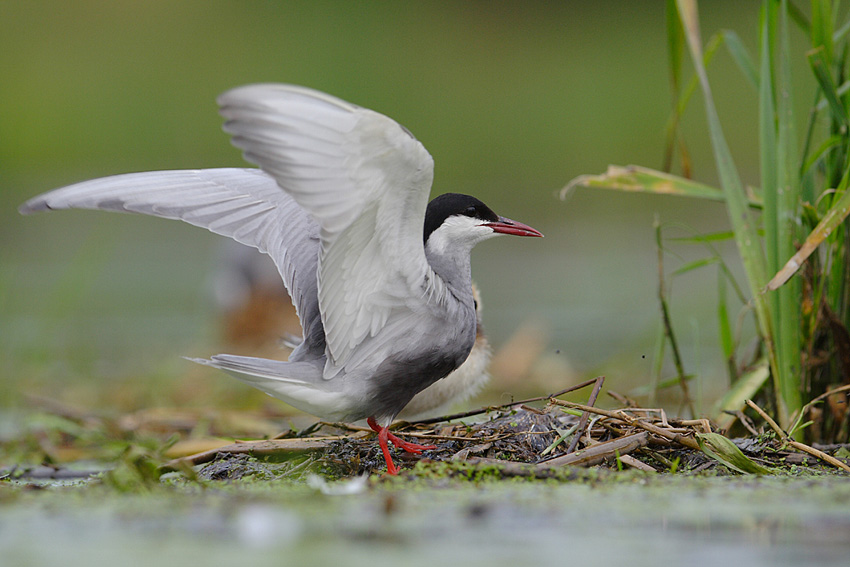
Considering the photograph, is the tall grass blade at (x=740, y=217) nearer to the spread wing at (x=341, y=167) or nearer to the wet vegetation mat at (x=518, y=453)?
the wet vegetation mat at (x=518, y=453)

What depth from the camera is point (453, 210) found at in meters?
4.20

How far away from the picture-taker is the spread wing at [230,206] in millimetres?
4000

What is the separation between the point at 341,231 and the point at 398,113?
12111mm

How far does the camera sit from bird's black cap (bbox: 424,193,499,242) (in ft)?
13.8

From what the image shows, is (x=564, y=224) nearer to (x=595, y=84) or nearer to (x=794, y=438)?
(x=595, y=84)

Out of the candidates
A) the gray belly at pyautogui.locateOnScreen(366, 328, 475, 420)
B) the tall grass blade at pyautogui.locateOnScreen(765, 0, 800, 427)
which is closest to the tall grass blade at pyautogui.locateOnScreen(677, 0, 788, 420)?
the tall grass blade at pyautogui.locateOnScreen(765, 0, 800, 427)

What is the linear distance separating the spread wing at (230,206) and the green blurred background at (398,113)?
17.5 ft

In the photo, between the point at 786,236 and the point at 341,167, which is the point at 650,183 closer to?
the point at 786,236

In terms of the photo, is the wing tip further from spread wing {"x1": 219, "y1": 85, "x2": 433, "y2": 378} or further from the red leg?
the red leg

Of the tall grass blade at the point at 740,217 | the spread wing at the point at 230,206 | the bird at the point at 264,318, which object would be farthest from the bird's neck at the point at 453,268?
the tall grass blade at the point at 740,217

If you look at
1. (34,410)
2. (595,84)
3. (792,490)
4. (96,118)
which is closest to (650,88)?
(595,84)

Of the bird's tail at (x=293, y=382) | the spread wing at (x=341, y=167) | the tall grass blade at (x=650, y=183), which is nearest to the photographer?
the spread wing at (x=341, y=167)

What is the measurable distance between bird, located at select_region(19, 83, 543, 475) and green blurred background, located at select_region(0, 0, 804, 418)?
213 inches

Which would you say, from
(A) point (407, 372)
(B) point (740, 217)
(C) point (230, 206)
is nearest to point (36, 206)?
(C) point (230, 206)
